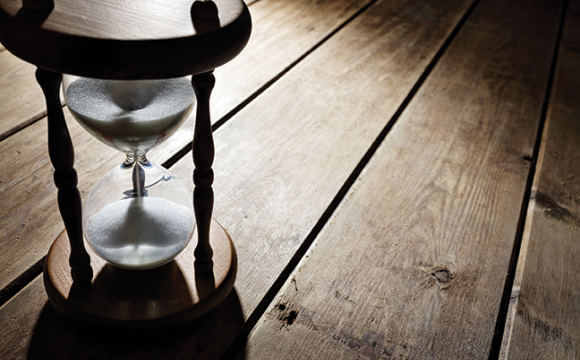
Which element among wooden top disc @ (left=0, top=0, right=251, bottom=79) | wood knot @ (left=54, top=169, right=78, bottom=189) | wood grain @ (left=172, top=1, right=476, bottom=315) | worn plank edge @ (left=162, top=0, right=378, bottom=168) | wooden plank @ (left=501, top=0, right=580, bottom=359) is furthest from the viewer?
worn plank edge @ (left=162, top=0, right=378, bottom=168)

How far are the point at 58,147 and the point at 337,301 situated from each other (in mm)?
333

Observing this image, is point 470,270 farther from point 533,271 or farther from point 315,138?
point 315,138

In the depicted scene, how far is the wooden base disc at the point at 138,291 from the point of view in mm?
498

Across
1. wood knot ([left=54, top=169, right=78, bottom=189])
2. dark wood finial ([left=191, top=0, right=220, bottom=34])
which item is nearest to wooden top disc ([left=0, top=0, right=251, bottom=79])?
dark wood finial ([left=191, top=0, right=220, bottom=34])

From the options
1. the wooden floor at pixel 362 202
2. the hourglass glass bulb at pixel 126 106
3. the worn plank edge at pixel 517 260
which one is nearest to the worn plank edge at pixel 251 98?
the wooden floor at pixel 362 202

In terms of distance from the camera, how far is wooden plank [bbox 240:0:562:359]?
0.54 metres

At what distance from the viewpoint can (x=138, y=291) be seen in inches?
20.6

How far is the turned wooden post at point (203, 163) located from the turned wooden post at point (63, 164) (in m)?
0.11

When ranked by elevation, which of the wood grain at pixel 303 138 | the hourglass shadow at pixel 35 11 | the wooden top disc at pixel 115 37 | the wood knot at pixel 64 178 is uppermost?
the hourglass shadow at pixel 35 11

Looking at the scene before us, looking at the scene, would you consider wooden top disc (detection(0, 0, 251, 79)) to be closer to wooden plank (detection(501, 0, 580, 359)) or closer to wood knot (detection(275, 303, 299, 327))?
wood knot (detection(275, 303, 299, 327))

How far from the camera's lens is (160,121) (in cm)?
42

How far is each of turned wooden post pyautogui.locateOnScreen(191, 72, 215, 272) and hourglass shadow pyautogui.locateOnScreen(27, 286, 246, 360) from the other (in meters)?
0.07

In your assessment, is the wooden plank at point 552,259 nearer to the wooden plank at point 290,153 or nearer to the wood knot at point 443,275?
the wood knot at point 443,275

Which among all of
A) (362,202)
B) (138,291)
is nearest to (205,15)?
(138,291)
